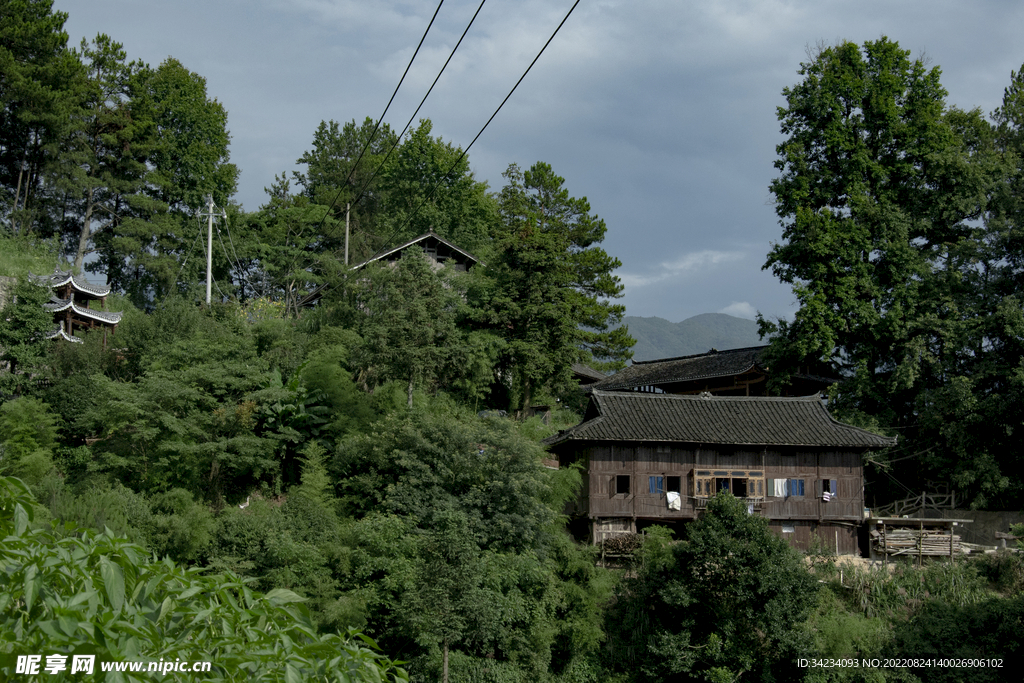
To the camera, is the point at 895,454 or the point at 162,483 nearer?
the point at 162,483

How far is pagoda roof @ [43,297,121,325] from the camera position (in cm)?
2786

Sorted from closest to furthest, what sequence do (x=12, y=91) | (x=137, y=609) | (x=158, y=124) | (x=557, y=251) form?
(x=137, y=609)
(x=557, y=251)
(x=12, y=91)
(x=158, y=124)

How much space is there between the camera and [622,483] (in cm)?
2305

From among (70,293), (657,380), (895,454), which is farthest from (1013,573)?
(70,293)

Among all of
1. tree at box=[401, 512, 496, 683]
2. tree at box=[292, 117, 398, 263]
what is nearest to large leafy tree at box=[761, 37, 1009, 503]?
tree at box=[401, 512, 496, 683]

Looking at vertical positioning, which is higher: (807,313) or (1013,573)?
(807,313)

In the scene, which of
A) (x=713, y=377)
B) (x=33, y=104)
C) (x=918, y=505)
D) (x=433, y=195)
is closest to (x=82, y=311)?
(x=33, y=104)

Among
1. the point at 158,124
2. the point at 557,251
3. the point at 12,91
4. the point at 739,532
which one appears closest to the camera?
the point at 739,532

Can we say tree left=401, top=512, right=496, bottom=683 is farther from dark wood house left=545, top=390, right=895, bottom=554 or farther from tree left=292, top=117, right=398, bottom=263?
tree left=292, top=117, right=398, bottom=263

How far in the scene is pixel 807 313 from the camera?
27547 mm

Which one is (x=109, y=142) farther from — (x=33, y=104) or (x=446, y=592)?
(x=446, y=592)

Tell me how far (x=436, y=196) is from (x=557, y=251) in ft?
44.5

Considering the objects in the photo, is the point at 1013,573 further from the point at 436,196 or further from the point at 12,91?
the point at 12,91

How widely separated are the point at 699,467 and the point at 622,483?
2301 mm
